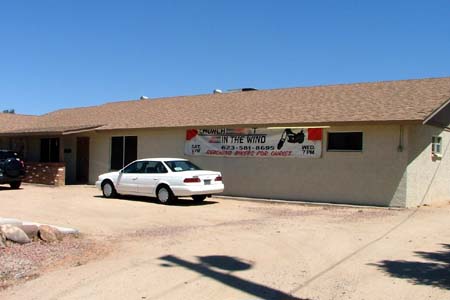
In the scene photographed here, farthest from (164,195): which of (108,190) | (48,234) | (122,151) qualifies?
(122,151)

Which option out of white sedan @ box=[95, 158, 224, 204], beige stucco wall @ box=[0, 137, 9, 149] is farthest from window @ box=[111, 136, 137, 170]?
beige stucco wall @ box=[0, 137, 9, 149]

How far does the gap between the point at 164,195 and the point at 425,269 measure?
10106 millimetres

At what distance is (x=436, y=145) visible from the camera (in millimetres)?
18969

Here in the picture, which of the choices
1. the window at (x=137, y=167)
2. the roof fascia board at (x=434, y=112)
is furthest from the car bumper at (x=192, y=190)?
the roof fascia board at (x=434, y=112)

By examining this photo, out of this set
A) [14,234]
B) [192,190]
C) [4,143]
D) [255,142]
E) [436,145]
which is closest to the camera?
[14,234]

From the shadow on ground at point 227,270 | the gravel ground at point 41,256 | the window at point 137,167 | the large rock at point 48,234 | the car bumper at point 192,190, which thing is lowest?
the gravel ground at point 41,256

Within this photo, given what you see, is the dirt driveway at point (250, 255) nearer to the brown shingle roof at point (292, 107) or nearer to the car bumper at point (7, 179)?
the brown shingle roof at point (292, 107)

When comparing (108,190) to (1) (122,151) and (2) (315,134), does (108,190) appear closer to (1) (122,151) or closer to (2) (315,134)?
(1) (122,151)

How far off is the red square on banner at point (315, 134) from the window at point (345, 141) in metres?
0.33

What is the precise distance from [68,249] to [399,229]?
7.03 metres

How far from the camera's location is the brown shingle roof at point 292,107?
1691cm

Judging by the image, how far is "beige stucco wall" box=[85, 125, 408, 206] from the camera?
640 inches

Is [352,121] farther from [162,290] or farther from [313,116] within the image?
[162,290]

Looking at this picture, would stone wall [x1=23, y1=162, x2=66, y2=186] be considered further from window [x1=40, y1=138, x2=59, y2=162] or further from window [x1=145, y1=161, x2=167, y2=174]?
window [x1=145, y1=161, x2=167, y2=174]
